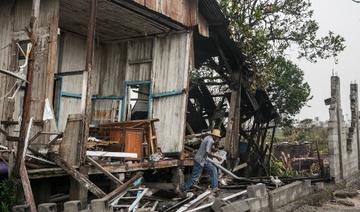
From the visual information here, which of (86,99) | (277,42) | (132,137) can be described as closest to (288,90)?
(277,42)

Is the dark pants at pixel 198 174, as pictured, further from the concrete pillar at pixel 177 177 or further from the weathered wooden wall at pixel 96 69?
the weathered wooden wall at pixel 96 69

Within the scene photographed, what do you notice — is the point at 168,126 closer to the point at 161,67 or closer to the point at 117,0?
the point at 161,67

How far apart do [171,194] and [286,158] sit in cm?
1245

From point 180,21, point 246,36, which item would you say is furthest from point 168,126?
point 246,36

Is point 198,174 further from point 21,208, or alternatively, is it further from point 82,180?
point 21,208

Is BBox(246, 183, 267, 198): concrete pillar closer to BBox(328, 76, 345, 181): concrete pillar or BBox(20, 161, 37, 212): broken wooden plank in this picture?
BBox(20, 161, 37, 212): broken wooden plank

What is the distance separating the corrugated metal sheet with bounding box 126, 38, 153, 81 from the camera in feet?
41.7

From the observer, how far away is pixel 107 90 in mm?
13547

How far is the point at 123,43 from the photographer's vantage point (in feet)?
44.2

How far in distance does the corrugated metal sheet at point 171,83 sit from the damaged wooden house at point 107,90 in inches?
1.2

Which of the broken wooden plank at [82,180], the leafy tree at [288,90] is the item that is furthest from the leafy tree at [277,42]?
the broken wooden plank at [82,180]

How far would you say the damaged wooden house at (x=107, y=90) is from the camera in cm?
796

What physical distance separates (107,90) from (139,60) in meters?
1.55

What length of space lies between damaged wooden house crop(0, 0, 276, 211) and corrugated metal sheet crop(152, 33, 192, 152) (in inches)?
1.2
